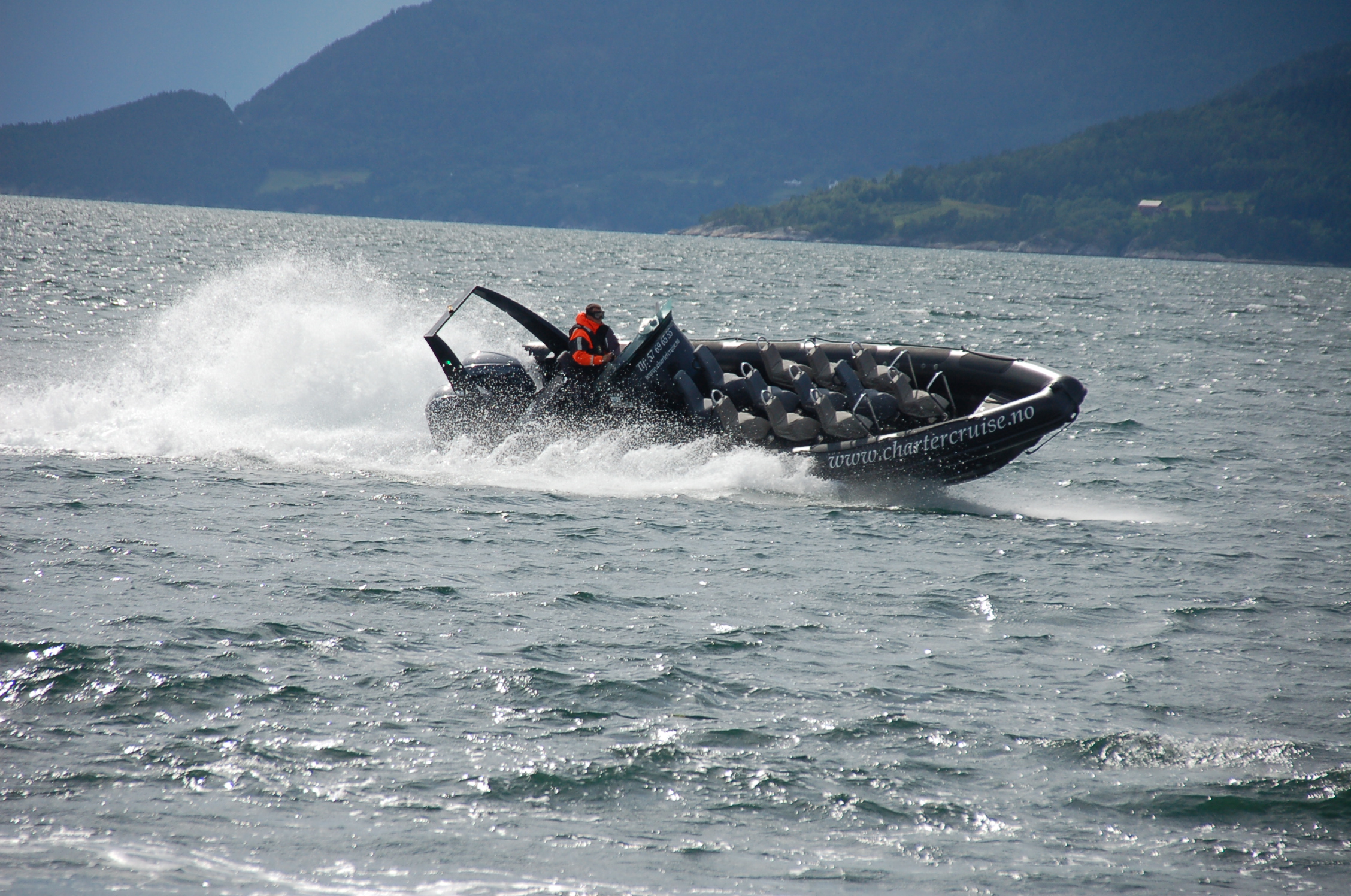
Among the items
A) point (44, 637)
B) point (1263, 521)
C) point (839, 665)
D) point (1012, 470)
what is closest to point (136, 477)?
point (44, 637)

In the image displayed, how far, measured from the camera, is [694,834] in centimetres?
476

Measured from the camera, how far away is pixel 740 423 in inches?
437

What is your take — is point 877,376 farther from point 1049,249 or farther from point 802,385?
point 1049,249

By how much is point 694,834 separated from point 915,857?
923mm

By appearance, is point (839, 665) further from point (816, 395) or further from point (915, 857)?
point (816, 395)

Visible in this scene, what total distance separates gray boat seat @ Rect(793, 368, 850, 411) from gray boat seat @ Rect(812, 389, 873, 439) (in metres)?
0.14

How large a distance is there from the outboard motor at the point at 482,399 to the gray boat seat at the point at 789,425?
8.13ft

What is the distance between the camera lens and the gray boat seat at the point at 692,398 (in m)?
11.4

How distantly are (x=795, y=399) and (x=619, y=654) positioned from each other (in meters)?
5.48

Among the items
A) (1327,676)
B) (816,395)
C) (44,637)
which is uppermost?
(816,395)

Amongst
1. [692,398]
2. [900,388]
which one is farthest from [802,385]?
[692,398]

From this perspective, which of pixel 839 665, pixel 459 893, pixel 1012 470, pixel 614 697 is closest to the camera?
pixel 459 893

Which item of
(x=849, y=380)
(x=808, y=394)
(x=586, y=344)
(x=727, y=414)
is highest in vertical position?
(x=586, y=344)

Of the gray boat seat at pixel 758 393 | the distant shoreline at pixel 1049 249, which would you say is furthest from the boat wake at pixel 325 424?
the distant shoreline at pixel 1049 249
